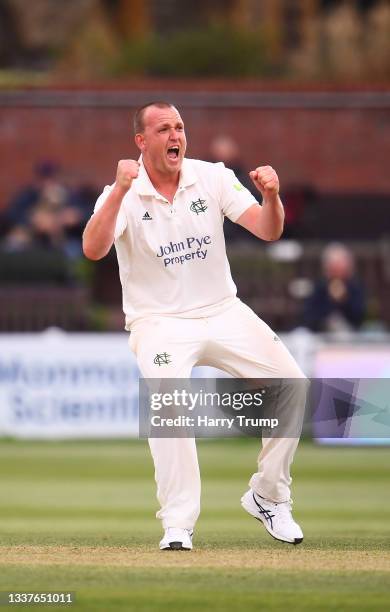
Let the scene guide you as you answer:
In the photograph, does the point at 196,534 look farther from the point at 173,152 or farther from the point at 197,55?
the point at 197,55

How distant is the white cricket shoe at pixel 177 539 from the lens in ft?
24.9

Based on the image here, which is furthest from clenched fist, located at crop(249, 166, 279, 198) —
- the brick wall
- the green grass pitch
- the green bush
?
the green bush

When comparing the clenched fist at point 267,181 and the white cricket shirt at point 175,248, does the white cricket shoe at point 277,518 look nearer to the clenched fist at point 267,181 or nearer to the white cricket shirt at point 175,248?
the white cricket shirt at point 175,248

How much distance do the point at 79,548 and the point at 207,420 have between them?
897 millimetres

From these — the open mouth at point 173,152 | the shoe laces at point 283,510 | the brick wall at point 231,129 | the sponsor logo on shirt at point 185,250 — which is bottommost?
the shoe laces at point 283,510

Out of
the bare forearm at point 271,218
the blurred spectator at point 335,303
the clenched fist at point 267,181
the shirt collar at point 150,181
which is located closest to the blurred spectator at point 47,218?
the blurred spectator at point 335,303

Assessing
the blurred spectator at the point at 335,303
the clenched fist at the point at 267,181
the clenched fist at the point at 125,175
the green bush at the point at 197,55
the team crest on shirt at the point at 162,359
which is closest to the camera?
the clenched fist at the point at 125,175

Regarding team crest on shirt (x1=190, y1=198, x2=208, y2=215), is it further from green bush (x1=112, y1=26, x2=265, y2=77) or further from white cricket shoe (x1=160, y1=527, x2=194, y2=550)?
green bush (x1=112, y1=26, x2=265, y2=77)

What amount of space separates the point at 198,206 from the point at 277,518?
5.28ft

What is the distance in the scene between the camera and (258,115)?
21.0m

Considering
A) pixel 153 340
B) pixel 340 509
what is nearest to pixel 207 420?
pixel 153 340

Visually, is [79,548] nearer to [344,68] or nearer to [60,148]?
[60,148]

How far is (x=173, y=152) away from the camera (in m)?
7.74

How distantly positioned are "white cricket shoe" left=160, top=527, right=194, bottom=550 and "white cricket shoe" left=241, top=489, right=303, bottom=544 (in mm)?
524
